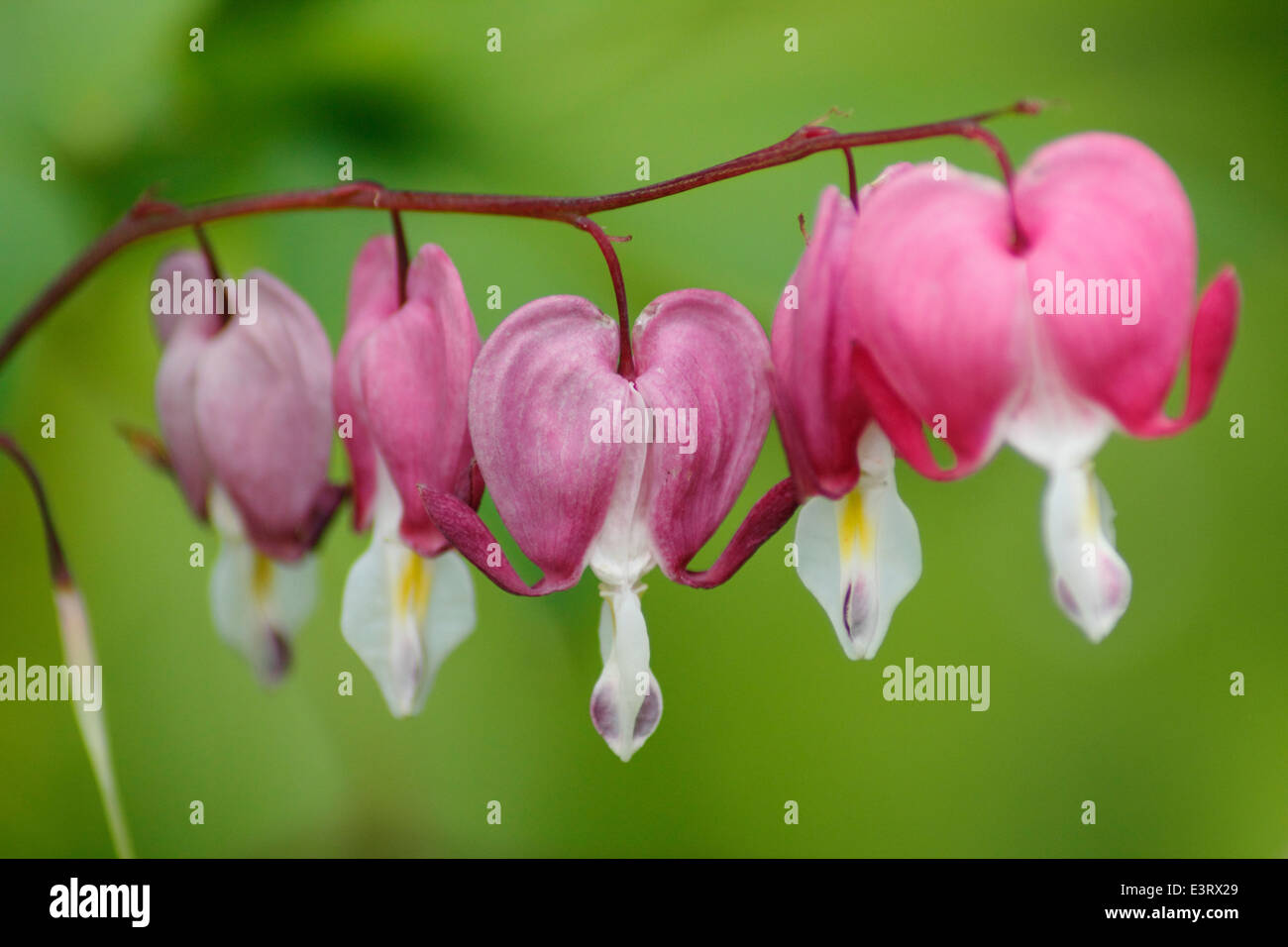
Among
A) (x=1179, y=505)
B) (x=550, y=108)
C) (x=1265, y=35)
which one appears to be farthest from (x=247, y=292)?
(x=1265, y=35)

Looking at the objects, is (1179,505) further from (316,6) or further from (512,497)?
(316,6)

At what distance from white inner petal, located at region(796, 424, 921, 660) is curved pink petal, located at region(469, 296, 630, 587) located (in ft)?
0.61

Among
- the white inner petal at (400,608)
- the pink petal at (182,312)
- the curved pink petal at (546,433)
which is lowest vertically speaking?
the white inner petal at (400,608)

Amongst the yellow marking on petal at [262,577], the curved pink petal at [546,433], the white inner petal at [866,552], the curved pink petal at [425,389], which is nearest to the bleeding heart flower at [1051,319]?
the white inner petal at [866,552]

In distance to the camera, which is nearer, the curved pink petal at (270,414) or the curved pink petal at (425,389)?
the curved pink petal at (425,389)

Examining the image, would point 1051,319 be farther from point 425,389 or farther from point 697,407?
point 425,389

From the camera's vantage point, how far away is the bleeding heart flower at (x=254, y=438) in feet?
3.46

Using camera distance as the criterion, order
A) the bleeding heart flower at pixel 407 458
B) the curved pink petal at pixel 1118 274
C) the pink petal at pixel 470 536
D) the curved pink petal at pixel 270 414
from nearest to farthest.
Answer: the curved pink petal at pixel 1118 274
the pink petal at pixel 470 536
the bleeding heart flower at pixel 407 458
the curved pink petal at pixel 270 414

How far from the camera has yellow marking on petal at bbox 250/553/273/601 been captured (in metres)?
1.15

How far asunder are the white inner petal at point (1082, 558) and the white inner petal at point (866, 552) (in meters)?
0.14

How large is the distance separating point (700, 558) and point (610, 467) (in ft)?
2.84

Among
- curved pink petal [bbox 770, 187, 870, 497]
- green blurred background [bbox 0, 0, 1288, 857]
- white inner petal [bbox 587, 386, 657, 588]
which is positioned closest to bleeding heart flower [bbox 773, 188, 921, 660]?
curved pink petal [bbox 770, 187, 870, 497]

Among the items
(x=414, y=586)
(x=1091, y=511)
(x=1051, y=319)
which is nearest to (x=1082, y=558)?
(x=1091, y=511)

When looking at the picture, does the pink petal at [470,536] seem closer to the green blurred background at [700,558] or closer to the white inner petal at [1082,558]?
the white inner petal at [1082,558]
